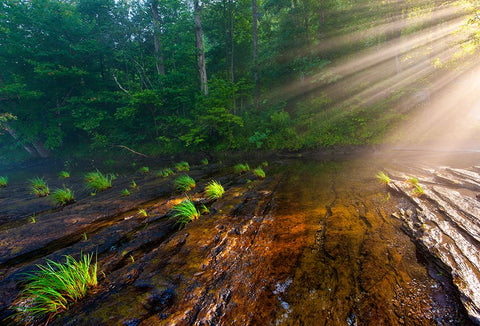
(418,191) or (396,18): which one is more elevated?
(396,18)

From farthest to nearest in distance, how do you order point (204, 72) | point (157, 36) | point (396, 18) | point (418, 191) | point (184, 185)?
point (157, 36) → point (204, 72) → point (396, 18) → point (184, 185) → point (418, 191)

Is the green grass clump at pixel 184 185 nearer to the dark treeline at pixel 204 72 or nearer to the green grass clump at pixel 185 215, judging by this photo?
the green grass clump at pixel 185 215

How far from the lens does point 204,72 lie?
1647 cm

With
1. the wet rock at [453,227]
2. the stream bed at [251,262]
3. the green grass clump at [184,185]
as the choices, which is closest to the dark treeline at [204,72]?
the green grass clump at [184,185]

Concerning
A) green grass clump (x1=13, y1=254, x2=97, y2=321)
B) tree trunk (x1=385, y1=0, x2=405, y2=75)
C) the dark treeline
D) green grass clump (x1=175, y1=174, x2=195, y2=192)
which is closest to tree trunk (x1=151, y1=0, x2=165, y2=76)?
the dark treeline

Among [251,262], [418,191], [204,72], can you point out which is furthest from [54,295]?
[204,72]

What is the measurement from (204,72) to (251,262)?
56.0 feet

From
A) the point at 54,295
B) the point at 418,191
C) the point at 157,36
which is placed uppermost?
the point at 157,36

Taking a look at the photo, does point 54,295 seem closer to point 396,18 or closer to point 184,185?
point 184,185

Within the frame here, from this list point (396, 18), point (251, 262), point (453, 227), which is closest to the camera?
point (251, 262)

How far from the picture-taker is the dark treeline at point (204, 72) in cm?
1322

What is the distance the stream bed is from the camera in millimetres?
1997

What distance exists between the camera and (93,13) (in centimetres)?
1950

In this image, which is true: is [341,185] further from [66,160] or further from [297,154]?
[66,160]
